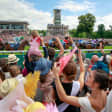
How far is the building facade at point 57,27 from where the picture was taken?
62.3 metres

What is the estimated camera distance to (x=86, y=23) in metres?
57.2

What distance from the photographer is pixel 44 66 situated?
5.89 ft

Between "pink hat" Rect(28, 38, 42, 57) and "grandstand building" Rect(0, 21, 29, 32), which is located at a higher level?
Answer: "grandstand building" Rect(0, 21, 29, 32)

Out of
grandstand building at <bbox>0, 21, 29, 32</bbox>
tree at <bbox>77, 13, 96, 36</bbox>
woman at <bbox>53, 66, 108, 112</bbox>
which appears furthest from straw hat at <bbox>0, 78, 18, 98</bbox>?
grandstand building at <bbox>0, 21, 29, 32</bbox>

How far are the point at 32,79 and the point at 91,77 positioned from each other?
0.78 metres

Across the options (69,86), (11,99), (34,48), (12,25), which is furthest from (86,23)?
(11,99)

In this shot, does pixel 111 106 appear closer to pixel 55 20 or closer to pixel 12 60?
pixel 12 60

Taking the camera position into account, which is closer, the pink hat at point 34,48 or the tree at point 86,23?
the pink hat at point 34,48

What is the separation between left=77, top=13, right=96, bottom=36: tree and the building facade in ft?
24.0

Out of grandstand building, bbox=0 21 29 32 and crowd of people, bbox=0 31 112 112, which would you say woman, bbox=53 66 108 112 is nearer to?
crowd of people, bbox=0 31 112 112

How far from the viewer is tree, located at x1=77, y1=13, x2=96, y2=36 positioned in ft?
184

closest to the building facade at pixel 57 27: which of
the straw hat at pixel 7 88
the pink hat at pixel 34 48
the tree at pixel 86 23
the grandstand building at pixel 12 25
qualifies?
the tree at pixel 86 23

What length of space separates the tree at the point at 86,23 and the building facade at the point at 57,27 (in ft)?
24.0

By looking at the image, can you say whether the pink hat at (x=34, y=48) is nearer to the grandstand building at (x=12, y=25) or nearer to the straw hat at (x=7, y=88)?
the straw hat at (x=7, y=88)
